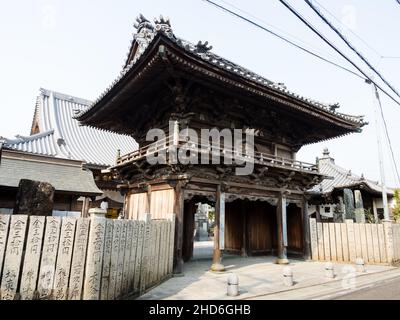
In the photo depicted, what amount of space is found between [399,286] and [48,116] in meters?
24.7

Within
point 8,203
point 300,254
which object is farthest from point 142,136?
point 300,254

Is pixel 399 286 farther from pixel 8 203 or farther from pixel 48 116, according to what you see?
pixel 48 116

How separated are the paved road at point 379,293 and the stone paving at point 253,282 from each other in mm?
513

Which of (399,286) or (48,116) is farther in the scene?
(48,116)

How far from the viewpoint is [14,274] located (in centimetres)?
436

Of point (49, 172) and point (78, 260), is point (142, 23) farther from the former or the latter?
point (78, 260)

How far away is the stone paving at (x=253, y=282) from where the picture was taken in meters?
6.76

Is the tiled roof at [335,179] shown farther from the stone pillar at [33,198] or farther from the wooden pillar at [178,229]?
the stone pillar at [33,198]

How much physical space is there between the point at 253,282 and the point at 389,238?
748cm

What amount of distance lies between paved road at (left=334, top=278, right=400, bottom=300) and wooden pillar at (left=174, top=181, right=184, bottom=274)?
4.81 m

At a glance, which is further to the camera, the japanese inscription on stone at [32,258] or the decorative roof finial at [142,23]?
the decorative roof finial at [142,23]

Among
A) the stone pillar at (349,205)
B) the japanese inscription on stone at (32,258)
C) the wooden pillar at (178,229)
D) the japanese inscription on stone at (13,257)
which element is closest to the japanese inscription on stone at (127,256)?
the japanese inscription on stone at (32,258)

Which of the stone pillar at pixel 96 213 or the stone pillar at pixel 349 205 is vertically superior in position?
the stone pillar at pixel 349 205
